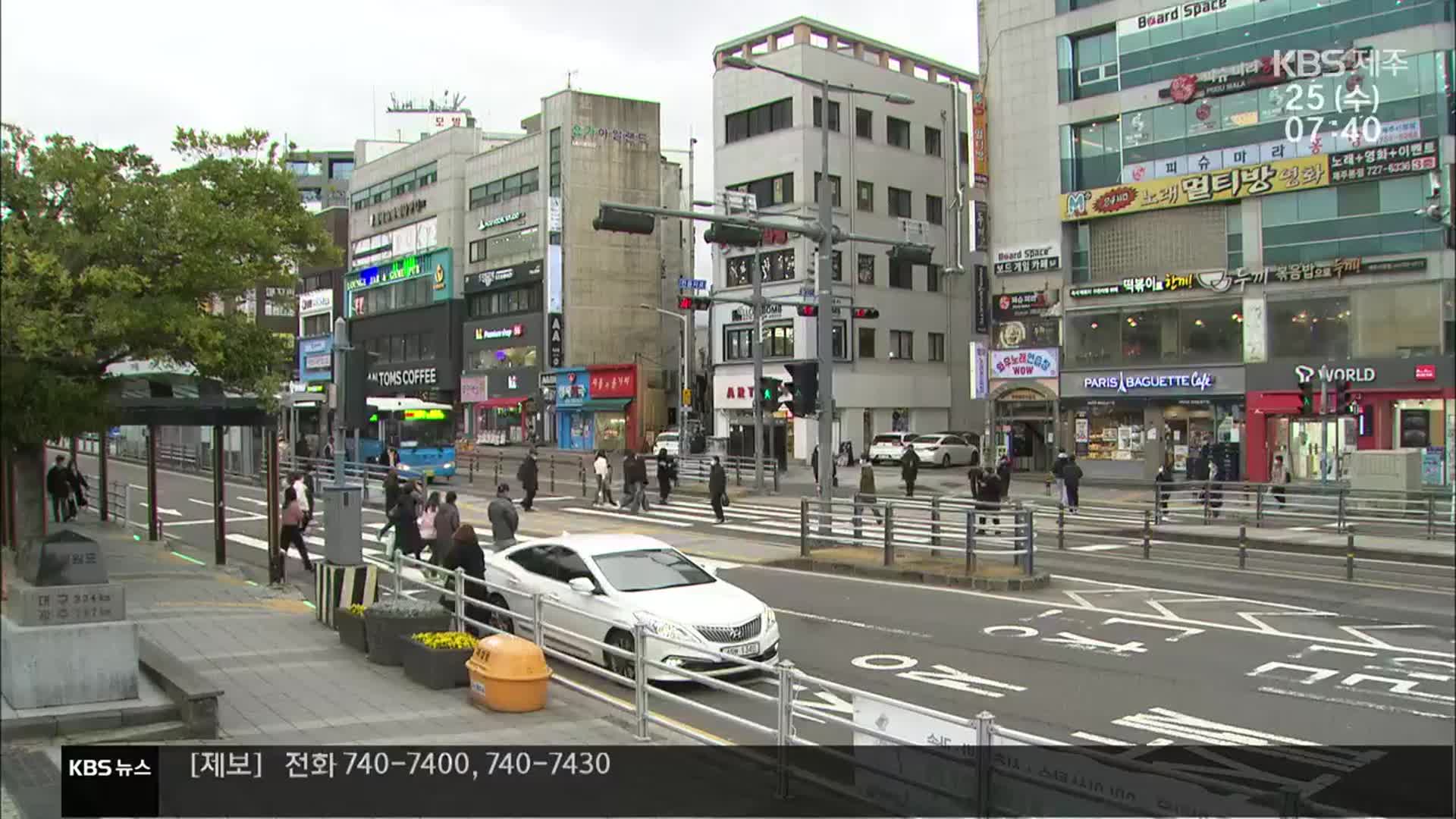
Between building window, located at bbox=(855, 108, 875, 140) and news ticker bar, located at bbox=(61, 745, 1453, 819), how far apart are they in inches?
2000

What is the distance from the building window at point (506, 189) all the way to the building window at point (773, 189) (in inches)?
797

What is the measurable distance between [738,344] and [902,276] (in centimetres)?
892

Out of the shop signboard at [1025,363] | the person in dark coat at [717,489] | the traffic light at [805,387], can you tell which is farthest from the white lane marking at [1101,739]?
the shop signboard at [1025,363]

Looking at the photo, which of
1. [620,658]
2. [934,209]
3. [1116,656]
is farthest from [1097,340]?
[934,209]

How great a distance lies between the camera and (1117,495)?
1286 inches

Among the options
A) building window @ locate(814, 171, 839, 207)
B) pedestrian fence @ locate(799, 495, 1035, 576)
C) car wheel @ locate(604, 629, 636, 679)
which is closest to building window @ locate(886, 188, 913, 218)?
building window @ locate(814, 171, 839, 207)

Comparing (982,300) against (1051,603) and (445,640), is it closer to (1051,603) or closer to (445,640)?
(1051,603)

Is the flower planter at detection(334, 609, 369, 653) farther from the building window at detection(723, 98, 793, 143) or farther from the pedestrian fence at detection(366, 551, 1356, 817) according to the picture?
the building window at detection(723, 98, 793, 143)

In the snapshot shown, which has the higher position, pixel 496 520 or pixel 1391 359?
pixel 1391 359

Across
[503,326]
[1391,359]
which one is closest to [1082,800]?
[1391,359]

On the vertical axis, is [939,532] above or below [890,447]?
below

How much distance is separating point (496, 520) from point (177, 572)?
525 centimetres

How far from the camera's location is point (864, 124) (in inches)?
2254

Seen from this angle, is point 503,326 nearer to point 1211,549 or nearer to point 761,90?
point 761,90
